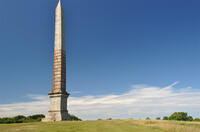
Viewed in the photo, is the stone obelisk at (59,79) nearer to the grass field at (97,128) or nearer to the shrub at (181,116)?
the grass field at (97,128)

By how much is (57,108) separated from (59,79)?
489 cm

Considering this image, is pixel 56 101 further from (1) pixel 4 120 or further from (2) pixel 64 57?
(1) pixel 4 120

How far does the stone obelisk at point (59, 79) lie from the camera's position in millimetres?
29091

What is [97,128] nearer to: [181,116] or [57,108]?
[57,108]

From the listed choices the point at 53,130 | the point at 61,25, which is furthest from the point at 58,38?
the point at 53,130

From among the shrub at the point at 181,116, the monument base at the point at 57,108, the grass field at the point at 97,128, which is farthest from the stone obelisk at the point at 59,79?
the shrub at the point at 181,116

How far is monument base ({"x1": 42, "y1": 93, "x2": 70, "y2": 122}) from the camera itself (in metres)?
28.7

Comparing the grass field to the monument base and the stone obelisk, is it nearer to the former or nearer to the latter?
the monument base

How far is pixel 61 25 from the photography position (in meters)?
33.8

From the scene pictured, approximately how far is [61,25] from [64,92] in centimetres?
1263

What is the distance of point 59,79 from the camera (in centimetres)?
3084

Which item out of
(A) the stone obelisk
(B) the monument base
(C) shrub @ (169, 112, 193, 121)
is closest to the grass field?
(B) the monument base

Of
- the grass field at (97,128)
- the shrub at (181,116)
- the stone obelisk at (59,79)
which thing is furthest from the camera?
the shrub at (181,116)

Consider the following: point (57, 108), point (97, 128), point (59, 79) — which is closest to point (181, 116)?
point (57, 108)
